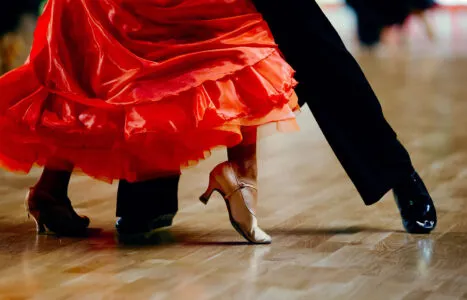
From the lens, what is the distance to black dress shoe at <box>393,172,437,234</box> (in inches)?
99.0

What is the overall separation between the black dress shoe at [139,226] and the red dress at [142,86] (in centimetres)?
19

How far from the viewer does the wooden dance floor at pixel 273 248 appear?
199 cm

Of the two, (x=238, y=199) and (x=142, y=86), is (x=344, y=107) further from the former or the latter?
(x=142, y=86)

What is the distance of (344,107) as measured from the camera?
2490 millimetres

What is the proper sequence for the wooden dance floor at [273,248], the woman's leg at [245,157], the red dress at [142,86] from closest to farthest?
the wooden dance floor at [273,248]
the red dress at [142,86]
the woman's leg at [245,157]

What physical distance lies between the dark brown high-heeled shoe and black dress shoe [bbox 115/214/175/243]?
0.11 meters

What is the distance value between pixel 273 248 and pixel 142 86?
1.58 ft

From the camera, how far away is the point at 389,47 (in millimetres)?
A: 9828

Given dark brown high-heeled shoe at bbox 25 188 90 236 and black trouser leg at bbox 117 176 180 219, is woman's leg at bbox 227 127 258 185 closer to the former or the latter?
black trouser leg at bbox 117 176 180 219

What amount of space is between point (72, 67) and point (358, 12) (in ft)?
23.0

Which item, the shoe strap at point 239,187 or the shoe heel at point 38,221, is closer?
the shoe strap at point 239,187

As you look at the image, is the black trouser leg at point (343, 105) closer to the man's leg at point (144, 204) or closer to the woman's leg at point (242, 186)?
the woman's leg at point (242, 186)

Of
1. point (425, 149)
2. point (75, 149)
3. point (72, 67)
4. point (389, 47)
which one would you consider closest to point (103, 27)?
point (72, 67)

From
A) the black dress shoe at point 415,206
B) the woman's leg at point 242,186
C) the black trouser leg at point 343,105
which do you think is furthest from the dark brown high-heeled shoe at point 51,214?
the black dress shoe at point 415,206
